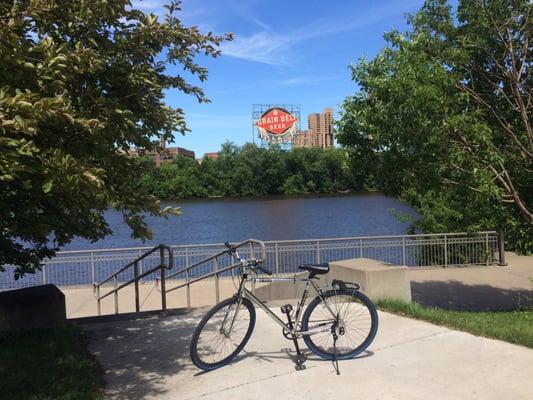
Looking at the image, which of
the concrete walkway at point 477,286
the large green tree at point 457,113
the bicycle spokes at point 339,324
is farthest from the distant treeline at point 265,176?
the bicycle spokes at point 339,324

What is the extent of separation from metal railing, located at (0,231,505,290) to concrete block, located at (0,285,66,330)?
8.23 meters

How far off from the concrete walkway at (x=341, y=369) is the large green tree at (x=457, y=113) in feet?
10.9

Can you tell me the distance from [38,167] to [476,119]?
7.30 metres

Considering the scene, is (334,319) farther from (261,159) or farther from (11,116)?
(261,159)

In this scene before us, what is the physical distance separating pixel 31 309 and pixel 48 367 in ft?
5.44

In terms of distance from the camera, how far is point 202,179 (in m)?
103

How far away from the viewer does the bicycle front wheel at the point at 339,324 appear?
4941 millimetres

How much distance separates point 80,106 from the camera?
11.8 feet

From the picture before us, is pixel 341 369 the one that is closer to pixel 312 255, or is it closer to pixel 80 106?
pixel 80 106

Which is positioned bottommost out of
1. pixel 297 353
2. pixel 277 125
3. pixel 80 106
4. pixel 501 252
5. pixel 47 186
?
pixel 501 252

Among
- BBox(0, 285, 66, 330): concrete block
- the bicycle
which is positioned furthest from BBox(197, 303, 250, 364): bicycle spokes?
BBox(0, 285, 66, 330): concrete block

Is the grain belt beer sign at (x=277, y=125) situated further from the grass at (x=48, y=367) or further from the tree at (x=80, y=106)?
the tree at (x=80, y=106)

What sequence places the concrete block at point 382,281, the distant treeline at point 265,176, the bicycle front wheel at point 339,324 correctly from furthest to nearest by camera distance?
1. the distant treeline at point 265,176
2. the concrete block at point 382,281
3. the bicycle front wheel at point 339,324

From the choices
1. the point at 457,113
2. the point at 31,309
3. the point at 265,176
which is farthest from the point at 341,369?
the point at 265,176
